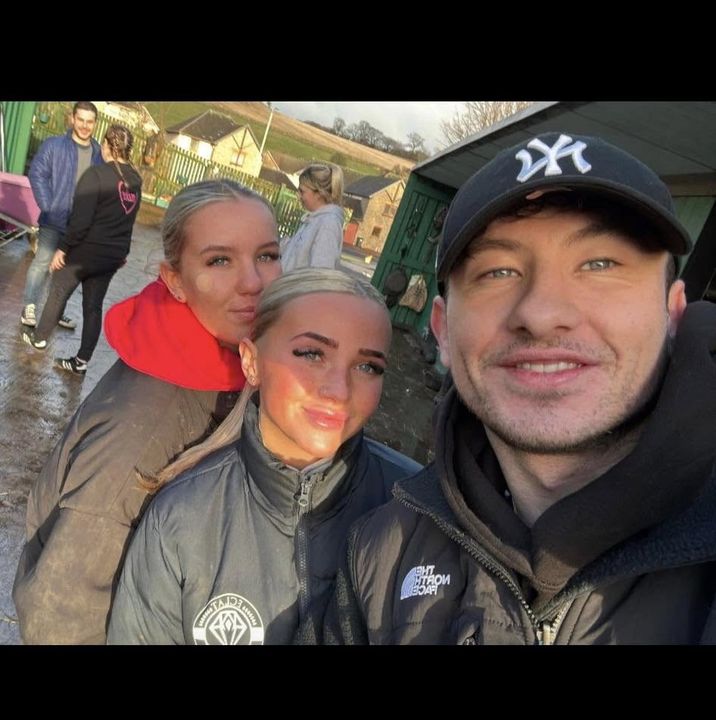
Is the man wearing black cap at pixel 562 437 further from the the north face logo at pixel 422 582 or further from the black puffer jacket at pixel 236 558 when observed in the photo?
the black puffer jacket at pixel 236 558

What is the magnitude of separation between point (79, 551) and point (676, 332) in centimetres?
151

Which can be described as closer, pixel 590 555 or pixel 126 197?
pixel 590 555

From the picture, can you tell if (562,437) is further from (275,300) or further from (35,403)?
(35,403)

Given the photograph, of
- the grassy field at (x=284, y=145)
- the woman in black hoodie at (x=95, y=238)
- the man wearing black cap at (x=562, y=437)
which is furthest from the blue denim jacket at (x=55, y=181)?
the grassy field at (x=284, y=145)

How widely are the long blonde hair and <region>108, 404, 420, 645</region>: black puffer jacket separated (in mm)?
121

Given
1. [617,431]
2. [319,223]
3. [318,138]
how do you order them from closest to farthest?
[617,431]
[319,223]
[318,138]

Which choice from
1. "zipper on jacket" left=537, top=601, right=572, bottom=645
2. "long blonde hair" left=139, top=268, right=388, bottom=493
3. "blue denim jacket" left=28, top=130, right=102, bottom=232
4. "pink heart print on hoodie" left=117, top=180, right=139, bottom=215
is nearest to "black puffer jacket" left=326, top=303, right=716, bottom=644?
"zipper on jacket" left=537, top=601, right=572, bottom=645

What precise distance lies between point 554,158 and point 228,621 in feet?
4.25

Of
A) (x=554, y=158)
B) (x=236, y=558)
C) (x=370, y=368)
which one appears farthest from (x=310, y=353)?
(x=554, y=158)

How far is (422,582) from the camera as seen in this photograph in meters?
1.20

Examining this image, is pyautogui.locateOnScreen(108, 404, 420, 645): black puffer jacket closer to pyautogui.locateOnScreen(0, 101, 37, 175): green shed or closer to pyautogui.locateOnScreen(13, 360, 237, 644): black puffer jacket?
pyautogui.locateOnScreen(13, 360, 237, 644): black puffer jacket

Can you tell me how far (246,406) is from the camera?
1781 mm
